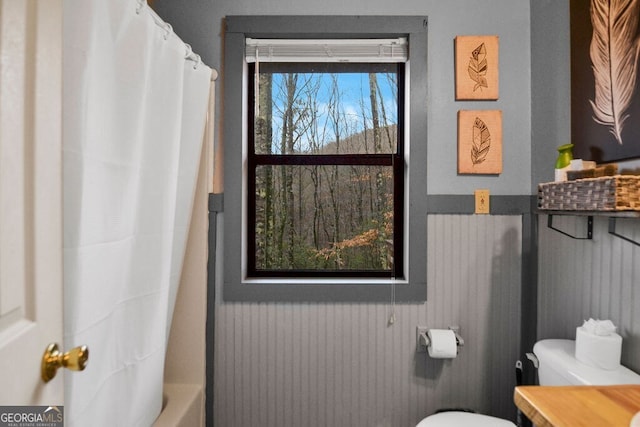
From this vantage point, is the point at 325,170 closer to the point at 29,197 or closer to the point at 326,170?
the point at 326,170

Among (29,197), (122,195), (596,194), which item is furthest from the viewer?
(596,194)

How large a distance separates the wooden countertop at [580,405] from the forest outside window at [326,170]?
39.1 inches

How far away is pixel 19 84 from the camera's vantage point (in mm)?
641

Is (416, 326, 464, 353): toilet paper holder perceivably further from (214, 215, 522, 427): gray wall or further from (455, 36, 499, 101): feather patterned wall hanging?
(455, 36, 499, 101): feather patterned wall hanging

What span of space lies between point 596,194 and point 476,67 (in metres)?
0.86

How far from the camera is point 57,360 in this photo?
0.72 m

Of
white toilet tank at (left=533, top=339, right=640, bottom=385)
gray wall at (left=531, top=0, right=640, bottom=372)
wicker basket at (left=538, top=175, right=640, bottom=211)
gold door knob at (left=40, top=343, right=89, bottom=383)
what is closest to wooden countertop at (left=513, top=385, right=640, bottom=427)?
white toilet tank at (left=533, top=339, right=640, bottom=385)

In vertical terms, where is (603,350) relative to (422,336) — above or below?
above

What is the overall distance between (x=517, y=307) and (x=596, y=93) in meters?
0.98

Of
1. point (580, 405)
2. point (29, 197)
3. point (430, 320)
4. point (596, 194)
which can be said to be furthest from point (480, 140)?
point (29, 197)

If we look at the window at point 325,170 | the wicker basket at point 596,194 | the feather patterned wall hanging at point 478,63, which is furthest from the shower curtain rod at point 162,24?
the wicker basket at point 596,194

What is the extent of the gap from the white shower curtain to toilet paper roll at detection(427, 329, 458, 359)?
1099mm

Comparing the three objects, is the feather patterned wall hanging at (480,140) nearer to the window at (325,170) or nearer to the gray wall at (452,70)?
the gray wall at (452,70)

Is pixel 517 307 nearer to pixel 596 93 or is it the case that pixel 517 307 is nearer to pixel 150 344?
pixel 596 93
